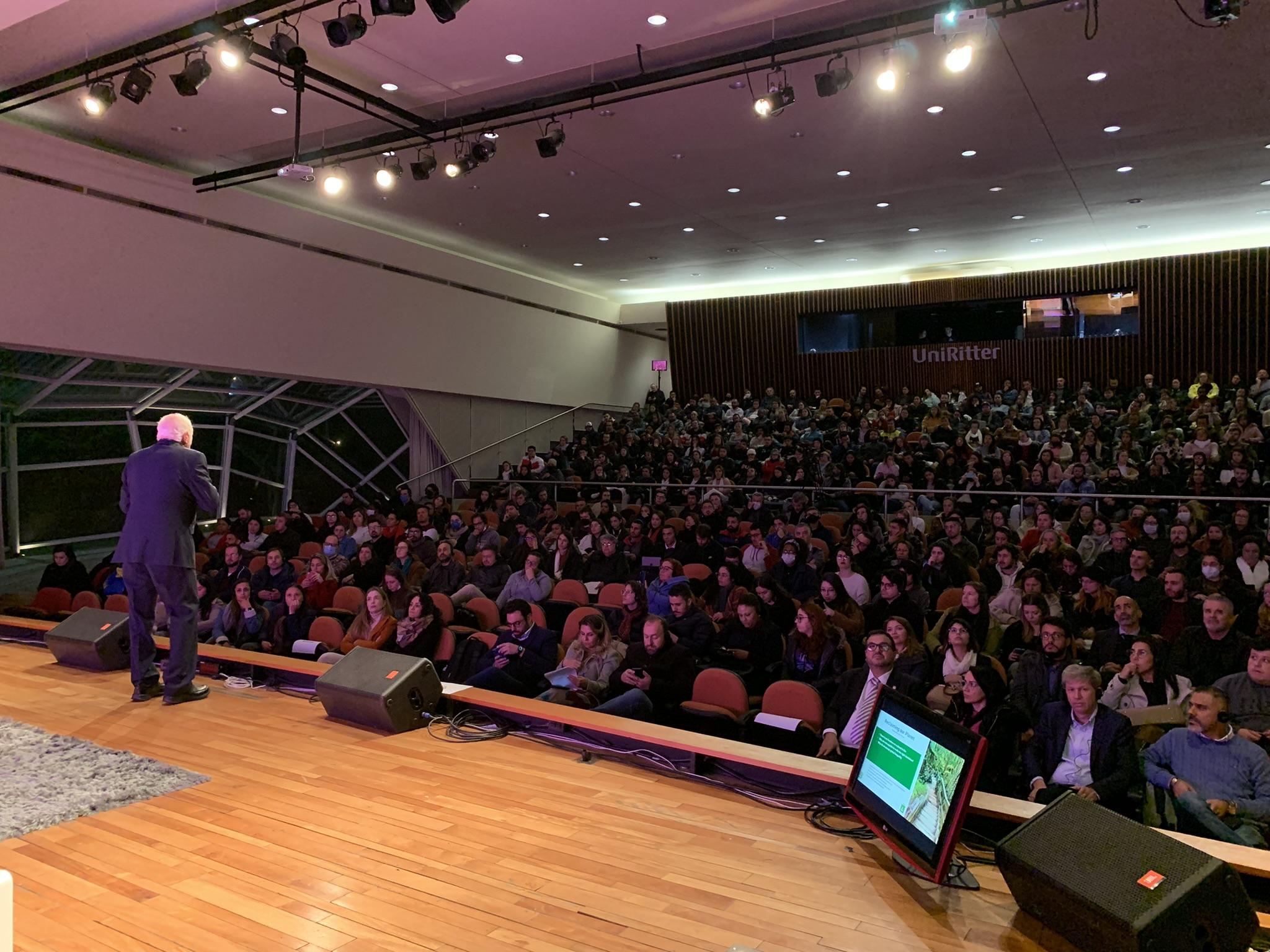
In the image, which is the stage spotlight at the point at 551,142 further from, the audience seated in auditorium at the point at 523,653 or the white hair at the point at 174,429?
the white hair at the point at 174,429

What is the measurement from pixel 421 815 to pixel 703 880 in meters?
1.05

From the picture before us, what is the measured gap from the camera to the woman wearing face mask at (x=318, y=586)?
7.47 meters

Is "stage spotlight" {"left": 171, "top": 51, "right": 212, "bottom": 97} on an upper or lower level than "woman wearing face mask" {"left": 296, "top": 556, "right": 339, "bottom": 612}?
upper

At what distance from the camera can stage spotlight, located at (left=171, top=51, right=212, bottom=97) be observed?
5.84 m

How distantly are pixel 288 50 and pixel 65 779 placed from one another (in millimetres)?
4465

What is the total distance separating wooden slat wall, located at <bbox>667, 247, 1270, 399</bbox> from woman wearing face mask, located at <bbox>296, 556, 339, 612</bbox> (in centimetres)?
1007

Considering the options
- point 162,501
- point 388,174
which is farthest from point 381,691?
point 388,174

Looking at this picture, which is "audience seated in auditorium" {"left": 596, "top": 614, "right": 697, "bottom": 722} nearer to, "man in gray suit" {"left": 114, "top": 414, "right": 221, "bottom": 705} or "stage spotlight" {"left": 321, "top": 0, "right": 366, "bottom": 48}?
"man in gray suit" {"left": 114, "top": 414, "right": 221, "bottom": 705}

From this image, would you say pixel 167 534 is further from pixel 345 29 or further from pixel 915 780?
pixel 915 780

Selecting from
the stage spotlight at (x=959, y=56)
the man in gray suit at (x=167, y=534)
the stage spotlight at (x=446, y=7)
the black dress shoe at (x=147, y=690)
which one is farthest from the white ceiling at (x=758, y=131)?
the black dress shoe at (x=147, y=690)

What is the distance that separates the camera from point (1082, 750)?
363 centimetres

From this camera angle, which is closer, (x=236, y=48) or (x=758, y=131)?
(x=236, y=48)

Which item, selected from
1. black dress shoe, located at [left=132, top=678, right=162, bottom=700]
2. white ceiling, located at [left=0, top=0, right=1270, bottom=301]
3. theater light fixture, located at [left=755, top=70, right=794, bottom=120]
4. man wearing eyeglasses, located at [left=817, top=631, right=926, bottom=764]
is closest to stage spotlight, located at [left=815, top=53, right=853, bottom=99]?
theater light fixture, located at [left=755, top=70, right=794, bottom=120]

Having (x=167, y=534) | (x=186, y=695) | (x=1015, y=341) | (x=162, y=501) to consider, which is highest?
(x=1015, y=341)
